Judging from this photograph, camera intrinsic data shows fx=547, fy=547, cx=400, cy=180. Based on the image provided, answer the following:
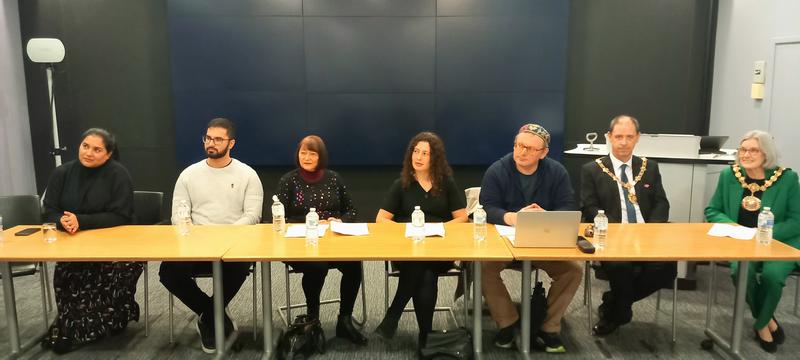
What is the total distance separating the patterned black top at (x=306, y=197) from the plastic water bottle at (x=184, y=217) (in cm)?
54

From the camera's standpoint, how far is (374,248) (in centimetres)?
256

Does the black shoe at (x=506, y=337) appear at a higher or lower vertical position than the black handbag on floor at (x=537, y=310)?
lower

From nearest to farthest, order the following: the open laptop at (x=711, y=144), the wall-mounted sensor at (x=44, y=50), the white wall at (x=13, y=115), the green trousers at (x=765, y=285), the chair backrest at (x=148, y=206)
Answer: the green trousers at (x=765, y=285) → the chair backrest at (x=148, y=206) → the open laptop at (x=711, y=144) → the wall-mounted sensor at (x=44, y=50) → the white wall at (x=13, y=115)

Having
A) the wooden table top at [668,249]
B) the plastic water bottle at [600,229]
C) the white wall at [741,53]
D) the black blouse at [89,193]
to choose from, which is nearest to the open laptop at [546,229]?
the wooden table top at [668,249]

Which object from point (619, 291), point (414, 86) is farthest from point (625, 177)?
point (414, 86)

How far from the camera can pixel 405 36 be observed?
4949 millimetres

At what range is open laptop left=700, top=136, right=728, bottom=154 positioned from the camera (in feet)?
13.1

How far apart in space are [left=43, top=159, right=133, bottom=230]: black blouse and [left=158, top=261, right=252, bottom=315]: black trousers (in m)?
0.44

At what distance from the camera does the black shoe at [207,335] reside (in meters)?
2.98

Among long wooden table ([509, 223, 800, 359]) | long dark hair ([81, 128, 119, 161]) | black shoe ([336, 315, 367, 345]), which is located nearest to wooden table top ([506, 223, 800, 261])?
long wooden table ([509, 223, 800, 359])

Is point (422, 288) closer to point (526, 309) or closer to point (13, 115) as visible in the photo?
point (526, 309)

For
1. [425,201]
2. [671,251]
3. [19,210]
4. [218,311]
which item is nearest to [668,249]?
[671,251]

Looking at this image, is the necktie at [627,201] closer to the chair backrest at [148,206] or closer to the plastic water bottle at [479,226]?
the plastic water bottle at [479,226]

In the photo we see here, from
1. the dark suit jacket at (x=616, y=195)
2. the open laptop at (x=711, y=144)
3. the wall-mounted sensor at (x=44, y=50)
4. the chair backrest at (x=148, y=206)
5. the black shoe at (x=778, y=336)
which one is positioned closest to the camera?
the black shoe at (x=778, y=336)
